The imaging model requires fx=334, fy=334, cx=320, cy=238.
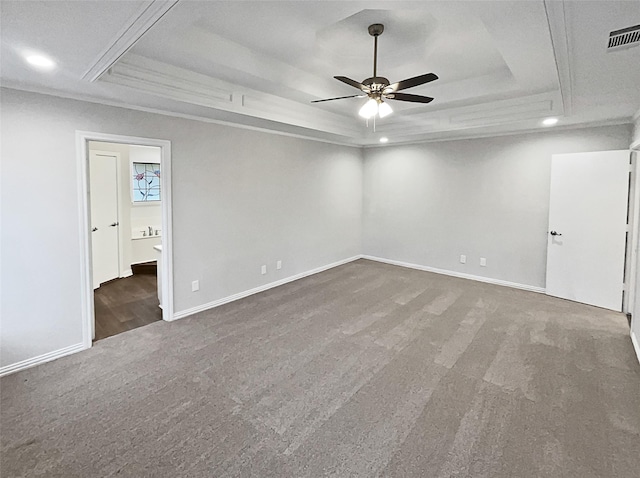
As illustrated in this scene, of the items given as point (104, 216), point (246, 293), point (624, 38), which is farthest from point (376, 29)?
point (104, 216)

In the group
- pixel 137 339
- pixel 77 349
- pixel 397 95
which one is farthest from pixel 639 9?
pixel 77 349

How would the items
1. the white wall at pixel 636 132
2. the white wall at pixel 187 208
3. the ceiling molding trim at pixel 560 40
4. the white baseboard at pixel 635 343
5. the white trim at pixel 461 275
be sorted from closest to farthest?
the ceiling molding trim at pixel 560 40
the white wall at pixel 187 208
the white baseboard at pixel 635 343
the white wall at pixel 636 132
the white trim at pixel 461 275

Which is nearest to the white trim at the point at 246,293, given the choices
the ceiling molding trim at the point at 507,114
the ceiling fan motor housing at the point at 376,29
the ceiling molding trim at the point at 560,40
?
the ceiling molding trim at the point at 507,114

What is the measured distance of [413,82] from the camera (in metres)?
2.62

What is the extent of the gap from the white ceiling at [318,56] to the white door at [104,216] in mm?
2405

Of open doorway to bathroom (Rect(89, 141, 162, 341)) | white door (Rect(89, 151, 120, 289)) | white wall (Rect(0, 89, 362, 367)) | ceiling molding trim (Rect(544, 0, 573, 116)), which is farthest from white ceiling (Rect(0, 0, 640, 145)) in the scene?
white door (Rect(89, 151, 120, 289))

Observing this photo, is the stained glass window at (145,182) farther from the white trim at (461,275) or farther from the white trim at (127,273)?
the white trim at (461,275)

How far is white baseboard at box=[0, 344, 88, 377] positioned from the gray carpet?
89 millimetres

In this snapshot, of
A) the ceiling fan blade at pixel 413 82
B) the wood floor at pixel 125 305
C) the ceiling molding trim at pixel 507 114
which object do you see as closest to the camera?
the ceiling fan blade at pixel 413 82

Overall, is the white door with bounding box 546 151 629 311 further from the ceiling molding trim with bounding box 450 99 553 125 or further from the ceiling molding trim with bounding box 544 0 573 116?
the ceiling molding trim with bounding box 544 0 573 116

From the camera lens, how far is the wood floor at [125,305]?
12.4 feet

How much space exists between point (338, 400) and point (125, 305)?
131 inches

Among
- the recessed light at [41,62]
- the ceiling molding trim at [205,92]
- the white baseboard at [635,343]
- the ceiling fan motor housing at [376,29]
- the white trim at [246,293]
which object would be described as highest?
the ceiling fan motor housing at [376,29]

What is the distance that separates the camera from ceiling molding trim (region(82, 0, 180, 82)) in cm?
158
